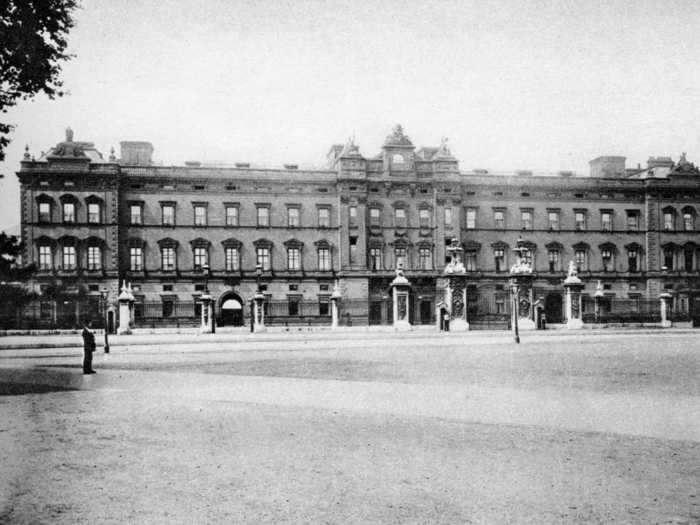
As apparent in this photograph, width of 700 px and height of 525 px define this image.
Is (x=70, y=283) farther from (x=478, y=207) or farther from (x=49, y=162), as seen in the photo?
(x=478, y=207)

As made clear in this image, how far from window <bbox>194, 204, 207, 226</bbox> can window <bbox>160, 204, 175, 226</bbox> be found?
6.08ft

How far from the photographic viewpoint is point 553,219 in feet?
204

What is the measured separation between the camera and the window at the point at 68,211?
5362 cm

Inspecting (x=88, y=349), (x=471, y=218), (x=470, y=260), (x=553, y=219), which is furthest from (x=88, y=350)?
(x=553, y=219)

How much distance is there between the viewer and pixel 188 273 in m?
55.5

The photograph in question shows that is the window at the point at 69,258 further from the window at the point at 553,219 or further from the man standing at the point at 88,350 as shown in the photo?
the window at the point at 553,219

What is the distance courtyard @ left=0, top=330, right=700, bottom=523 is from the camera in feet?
20.0

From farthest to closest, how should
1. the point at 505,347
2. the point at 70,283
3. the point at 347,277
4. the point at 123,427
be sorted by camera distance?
the point at 347,277 → the point at 70,283 → the point at 505,347 → the point at 123,427

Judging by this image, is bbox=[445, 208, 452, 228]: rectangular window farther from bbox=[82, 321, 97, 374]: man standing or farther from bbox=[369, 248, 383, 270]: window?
bbox=[82, 321, 97, 374]: man standing

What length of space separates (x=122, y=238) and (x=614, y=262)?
143 feet

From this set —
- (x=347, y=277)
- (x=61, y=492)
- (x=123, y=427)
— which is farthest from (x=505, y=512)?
(x=347, y=277)

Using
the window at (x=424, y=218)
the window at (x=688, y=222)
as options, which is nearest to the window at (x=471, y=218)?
the window at (x=424, y=218)

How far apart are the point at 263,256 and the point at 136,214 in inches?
428

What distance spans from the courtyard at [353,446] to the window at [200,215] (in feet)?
132
